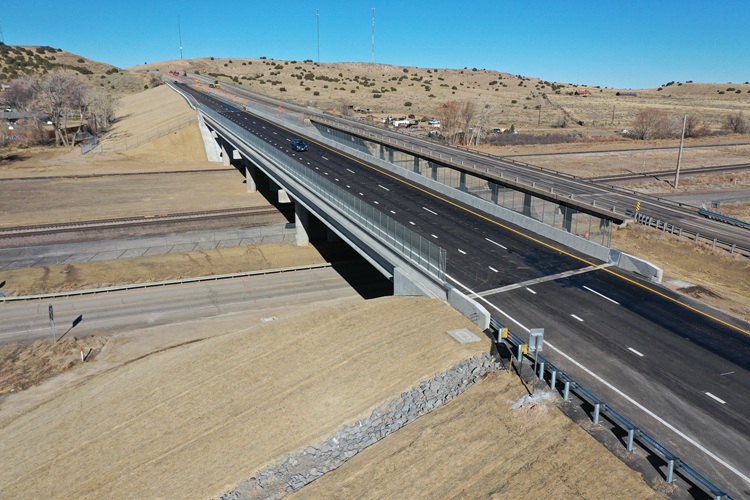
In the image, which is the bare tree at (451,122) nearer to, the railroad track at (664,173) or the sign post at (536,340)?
the railroad track at (664,173)

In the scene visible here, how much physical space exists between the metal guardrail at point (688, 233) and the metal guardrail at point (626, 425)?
27711 millimetres

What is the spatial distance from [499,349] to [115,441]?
13.7 meters

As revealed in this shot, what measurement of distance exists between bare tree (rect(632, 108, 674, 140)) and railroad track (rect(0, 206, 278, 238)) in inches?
3177

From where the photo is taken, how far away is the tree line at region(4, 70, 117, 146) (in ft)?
319

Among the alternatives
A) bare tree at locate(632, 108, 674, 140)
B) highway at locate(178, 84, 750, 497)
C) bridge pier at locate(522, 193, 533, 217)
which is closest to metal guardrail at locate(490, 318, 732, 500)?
highway at locate(178, 84, 750, 497)

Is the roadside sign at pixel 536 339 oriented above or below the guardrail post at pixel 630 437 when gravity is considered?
above

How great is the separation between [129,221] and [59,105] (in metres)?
62.2

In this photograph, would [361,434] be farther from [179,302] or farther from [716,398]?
[179,302]

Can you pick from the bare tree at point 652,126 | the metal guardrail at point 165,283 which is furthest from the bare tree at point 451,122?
the metal guardrail at point 165,283

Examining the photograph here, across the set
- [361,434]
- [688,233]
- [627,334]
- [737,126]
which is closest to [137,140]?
[688,233]

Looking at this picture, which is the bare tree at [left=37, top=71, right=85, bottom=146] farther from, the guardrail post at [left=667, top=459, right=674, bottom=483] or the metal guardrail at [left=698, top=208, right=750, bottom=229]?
the guardrail post at [left=667, top=459, right=674, bottom=483]

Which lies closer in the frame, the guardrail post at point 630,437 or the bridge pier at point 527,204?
the guardrail post at point 630,437

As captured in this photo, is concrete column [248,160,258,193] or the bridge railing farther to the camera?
concrete column [248,160,258,193]

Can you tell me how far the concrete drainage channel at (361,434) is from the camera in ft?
50.6
